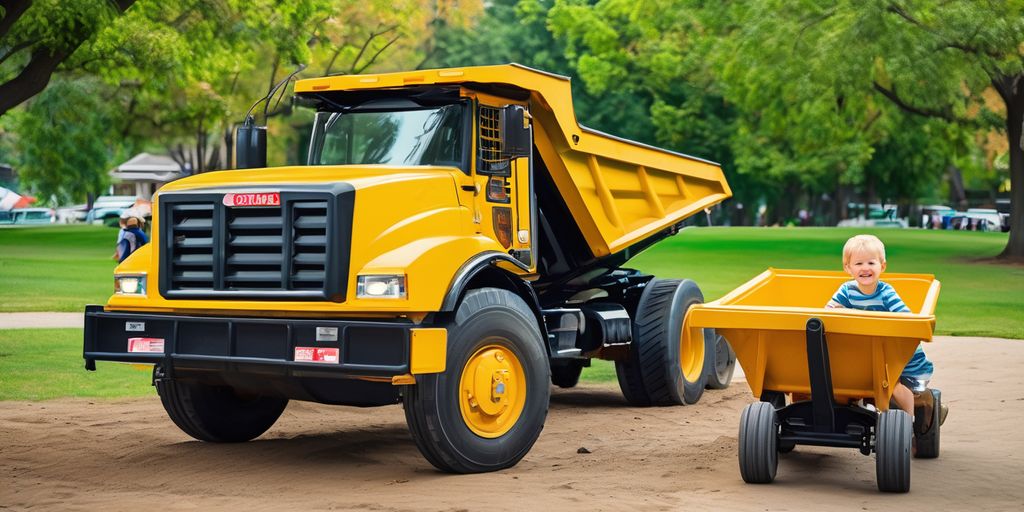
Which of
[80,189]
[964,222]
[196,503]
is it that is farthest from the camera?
[964,222]

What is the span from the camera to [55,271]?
117 ft

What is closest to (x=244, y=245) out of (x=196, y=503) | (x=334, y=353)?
(x=334, y=353)

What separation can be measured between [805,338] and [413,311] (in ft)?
8.08

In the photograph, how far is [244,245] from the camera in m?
9.17

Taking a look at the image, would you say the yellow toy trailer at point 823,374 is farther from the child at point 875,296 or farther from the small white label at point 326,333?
the small white label at point 326,333

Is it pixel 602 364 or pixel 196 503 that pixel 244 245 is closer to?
pixel 196 503

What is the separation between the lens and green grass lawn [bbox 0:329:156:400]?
1355cm

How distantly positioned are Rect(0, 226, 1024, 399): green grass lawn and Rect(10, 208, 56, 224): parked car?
29223 mm

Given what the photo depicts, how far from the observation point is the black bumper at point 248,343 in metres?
8.57

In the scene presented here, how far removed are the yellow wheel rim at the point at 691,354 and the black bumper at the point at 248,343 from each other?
17.0 ft

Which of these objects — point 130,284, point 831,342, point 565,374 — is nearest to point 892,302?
point 831,342

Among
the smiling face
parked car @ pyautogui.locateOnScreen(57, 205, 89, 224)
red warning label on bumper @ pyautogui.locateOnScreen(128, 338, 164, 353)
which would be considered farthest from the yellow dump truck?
parked car @ pyautogui.locateOnScreen(57, 205, 89, 224)

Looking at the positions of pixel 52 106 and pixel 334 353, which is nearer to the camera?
pixel 334 353

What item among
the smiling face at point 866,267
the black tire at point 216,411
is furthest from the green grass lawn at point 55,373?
the smiling face at point 866,267
